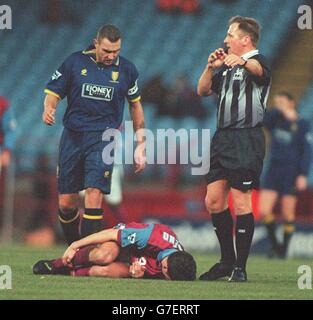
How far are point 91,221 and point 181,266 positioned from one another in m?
1.09

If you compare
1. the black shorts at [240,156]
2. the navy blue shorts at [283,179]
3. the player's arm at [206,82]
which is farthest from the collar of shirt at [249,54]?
the navy blue shorts at [283,179]

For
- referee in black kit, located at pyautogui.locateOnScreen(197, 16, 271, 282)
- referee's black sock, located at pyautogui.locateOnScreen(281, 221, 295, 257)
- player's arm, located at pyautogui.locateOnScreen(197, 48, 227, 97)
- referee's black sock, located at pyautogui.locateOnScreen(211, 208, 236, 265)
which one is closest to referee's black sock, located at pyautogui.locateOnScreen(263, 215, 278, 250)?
referee's black sock, located at pyautogui.locateOnScreen(281, 221, 295, 257)

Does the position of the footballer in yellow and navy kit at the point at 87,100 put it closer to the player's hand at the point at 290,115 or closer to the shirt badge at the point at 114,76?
the shirt badge at the point at 114,76

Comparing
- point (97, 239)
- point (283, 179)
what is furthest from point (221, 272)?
point (283, 179)

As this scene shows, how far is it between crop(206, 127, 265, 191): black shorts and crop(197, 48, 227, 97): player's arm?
1.12 feet

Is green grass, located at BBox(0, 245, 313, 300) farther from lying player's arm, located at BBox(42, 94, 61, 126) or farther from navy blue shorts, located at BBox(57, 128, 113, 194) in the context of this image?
lying player's arm, located at BBox(42, 94, 61, 126)

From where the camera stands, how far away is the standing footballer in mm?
9172

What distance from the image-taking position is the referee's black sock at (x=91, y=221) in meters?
9.16

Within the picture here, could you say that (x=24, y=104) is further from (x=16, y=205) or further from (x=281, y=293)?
(x=281, y=293)

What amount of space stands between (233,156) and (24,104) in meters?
12.4

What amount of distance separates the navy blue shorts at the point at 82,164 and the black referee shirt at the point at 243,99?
1.17m

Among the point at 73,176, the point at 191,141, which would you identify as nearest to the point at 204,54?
the point at 191,141
